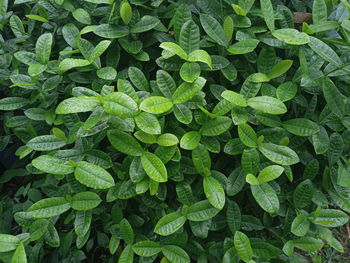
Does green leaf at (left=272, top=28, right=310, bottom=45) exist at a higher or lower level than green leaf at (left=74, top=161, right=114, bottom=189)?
higher

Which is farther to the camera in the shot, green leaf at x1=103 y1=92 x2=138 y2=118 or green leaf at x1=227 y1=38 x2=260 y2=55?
green leaf at x1=227 y1=38 x2=260 y2=55

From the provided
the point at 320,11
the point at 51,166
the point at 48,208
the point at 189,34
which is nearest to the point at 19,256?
the point at 48,208

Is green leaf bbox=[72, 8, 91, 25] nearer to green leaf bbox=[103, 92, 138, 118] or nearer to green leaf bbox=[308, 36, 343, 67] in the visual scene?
green leaf bbox=[103, 92, 138, 118]

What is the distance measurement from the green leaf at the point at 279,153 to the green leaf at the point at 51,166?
0.64 m

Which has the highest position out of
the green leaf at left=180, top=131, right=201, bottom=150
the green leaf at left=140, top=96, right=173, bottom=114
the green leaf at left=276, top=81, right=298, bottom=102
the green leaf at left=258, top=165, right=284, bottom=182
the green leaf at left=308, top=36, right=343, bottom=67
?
the green leaf at left=308, top=36, right=343, bottom=67

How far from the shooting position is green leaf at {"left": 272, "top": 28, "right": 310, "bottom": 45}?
1.19 meters

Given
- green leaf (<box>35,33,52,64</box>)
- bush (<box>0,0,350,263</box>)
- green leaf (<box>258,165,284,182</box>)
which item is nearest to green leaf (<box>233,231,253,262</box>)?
bush (<box>0,0,350,263</box>)

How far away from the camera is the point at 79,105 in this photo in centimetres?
108

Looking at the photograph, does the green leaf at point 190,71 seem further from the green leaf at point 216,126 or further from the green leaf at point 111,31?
the green leaf at point 111,31

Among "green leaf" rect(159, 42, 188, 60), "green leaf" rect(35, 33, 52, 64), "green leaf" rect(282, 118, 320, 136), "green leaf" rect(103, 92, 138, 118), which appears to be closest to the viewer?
"green leaf" rect(103, 92, 138, 118)

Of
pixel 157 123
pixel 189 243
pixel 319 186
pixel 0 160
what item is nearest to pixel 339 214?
pixel 319 186

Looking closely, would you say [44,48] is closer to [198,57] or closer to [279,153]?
[198,57]

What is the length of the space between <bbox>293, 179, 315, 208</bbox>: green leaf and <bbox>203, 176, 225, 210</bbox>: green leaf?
0.34 metres

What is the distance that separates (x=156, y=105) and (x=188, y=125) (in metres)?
0.20
